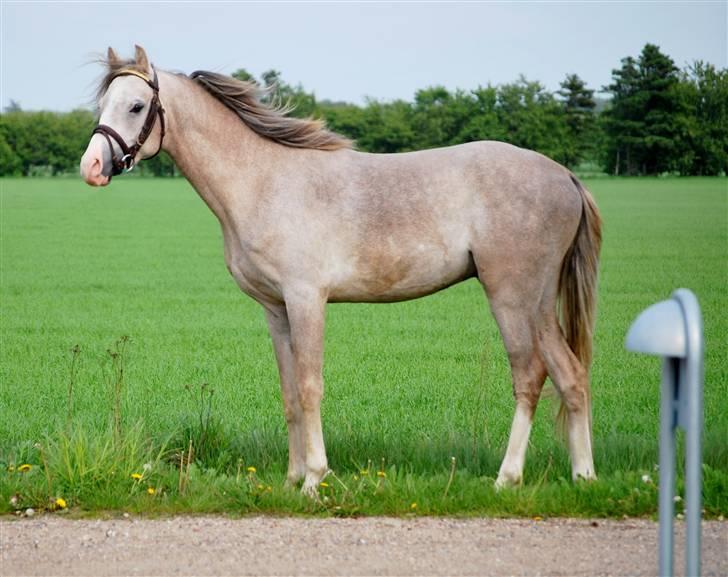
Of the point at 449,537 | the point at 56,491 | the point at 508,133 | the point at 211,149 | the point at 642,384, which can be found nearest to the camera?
the point at 449,537

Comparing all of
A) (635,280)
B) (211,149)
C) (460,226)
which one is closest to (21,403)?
(211,149)

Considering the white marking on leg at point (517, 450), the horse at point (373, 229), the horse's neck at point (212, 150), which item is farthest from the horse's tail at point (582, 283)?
the horse's neck at point (212, 150)

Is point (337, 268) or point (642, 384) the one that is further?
point (642, 384)

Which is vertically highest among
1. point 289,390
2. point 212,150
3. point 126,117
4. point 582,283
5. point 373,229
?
point 126,117

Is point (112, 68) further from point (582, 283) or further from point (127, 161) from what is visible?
point (582, 283)

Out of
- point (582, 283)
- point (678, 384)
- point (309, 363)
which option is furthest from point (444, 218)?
point (678, 384)

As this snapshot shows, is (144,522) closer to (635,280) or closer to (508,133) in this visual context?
(635,280)

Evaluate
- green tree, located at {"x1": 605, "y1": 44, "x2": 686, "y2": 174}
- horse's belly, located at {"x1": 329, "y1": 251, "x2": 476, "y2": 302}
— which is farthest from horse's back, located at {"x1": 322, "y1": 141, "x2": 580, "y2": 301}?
green tree, located at {"x1": 605, "y1": 44, "x2": 686, "y2": 174}

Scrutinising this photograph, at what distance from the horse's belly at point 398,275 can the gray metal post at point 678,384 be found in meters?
3.01

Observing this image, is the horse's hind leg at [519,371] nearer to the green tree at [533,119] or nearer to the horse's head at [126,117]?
the horse's head at [126,117]

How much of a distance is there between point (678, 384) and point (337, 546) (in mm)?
2428

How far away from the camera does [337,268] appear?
22.4ft

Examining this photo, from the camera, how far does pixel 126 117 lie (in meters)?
6.62

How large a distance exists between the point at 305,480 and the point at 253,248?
1.52 meters
